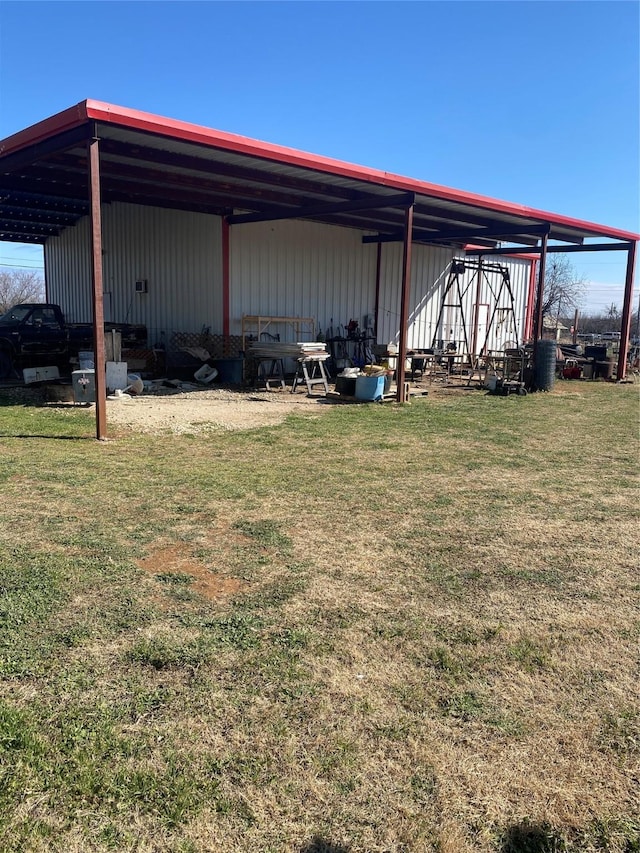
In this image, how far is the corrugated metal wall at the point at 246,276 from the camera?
583 inches

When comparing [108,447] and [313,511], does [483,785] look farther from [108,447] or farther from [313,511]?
[108,447]

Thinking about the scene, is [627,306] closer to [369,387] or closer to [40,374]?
[369,387]

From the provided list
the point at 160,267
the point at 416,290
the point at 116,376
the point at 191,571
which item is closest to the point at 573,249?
the point at 416,290

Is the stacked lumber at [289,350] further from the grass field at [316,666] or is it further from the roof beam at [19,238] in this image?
the roof beam at [19,238]

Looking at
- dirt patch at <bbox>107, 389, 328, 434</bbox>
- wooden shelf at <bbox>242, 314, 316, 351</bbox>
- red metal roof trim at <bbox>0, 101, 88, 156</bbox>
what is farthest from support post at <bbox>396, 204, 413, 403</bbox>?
red metal roof trim at <bbox>0, 101, 88, 156</bbox>

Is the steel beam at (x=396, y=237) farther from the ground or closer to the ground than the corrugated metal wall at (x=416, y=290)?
farther from the ground

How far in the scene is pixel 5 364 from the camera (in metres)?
13.1

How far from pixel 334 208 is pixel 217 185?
2227 millimetres

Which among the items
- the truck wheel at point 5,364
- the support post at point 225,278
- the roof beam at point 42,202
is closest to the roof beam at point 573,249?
the support post at point 225,278

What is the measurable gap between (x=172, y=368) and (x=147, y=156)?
18.3 ft

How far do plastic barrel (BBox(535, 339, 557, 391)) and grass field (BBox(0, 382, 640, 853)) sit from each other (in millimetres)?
8927

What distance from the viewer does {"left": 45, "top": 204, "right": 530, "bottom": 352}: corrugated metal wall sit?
14797 mm

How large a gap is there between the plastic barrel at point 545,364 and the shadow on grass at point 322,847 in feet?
44.4

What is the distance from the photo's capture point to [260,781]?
2223mm
